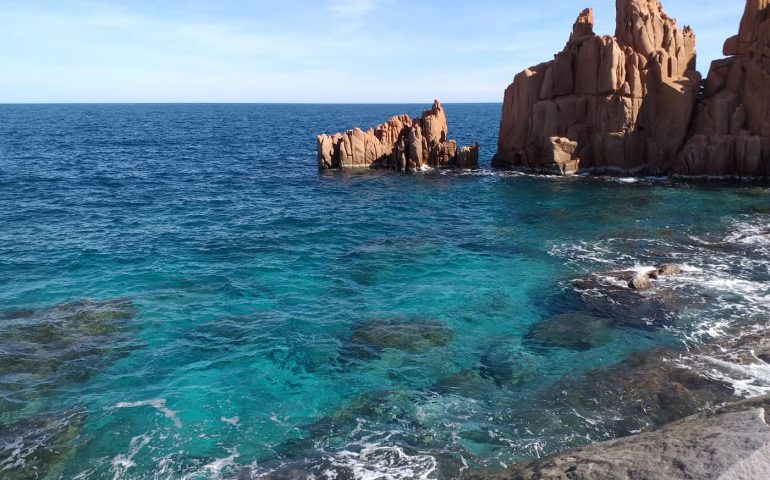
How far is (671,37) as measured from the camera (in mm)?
55906

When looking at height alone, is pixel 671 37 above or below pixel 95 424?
above

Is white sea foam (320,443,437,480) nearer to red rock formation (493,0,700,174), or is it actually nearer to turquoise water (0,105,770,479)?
turquoise water (0,105,770,479)

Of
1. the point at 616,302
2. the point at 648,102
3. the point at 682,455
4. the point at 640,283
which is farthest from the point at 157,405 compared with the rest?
the point at 648,102

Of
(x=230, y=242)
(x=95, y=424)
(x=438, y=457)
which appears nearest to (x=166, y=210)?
(x=230, y=242)

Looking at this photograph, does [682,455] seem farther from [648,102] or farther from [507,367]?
[648,102]

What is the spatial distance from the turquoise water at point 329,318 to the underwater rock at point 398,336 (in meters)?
0.12

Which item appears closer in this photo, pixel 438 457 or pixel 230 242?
pixel 438 457

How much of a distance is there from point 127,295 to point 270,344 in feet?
31.6

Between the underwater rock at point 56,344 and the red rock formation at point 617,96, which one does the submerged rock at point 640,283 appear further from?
the red rock formation at point 617,96

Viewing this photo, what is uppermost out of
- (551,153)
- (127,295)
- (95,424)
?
(551,153)

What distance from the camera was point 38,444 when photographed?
16703mm

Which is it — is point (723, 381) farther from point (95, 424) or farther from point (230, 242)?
point (230, 242)

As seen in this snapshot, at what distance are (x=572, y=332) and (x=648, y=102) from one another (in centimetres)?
4088

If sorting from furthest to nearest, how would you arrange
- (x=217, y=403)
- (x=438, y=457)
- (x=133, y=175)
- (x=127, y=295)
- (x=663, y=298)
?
(x=133, y=175) → (x=127, y=295) → (x=663, y=298) → (x=217, y=403) → (x=438, y=457)
